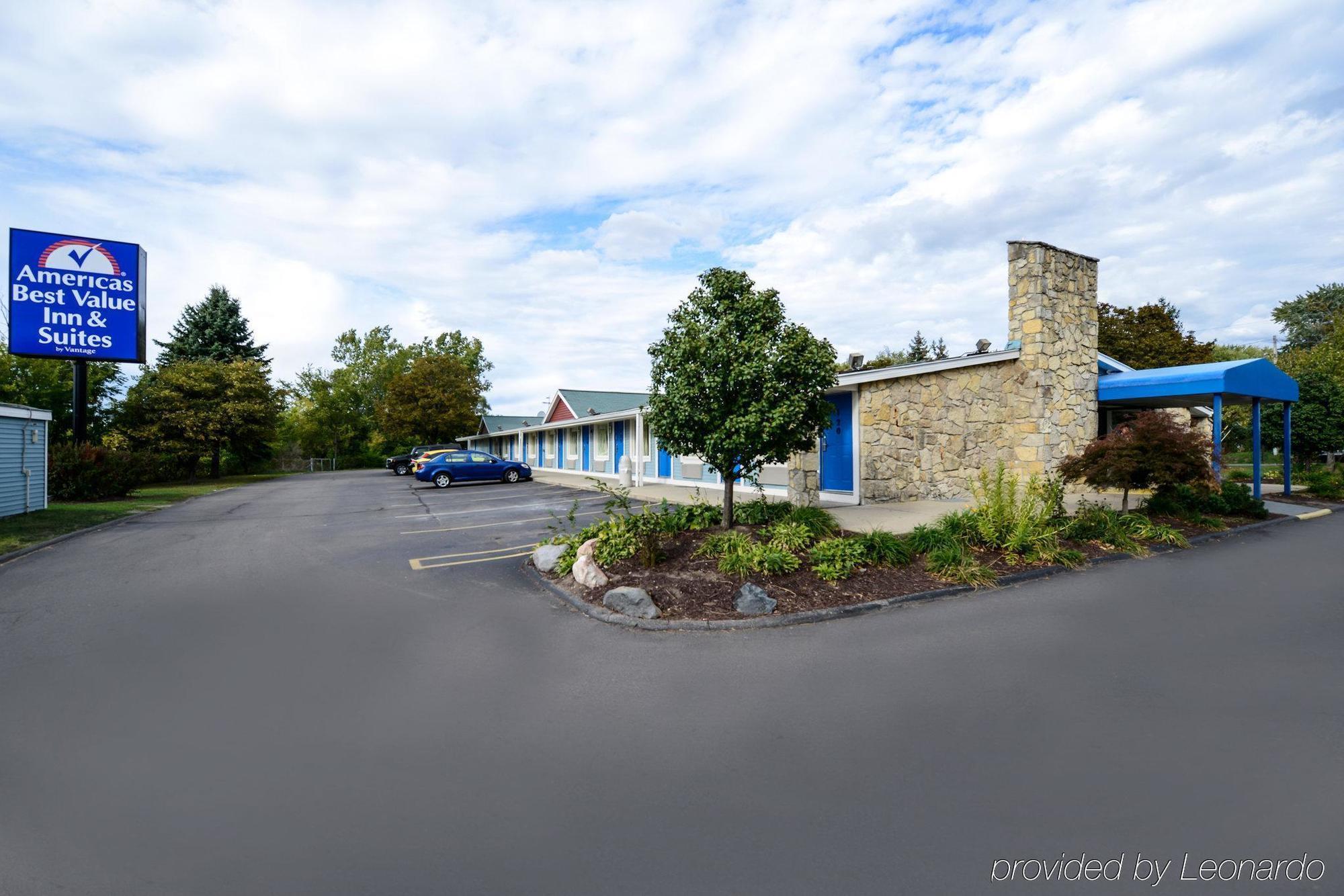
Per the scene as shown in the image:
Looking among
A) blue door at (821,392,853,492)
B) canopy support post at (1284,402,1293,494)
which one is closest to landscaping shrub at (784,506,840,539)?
blue door at (821,392,853,492)

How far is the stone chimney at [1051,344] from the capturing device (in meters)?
16.4

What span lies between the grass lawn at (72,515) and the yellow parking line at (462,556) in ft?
23.0

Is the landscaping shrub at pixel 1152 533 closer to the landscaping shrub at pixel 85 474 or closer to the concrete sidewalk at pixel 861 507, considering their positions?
the concrete sidewalk at pixel 861 507

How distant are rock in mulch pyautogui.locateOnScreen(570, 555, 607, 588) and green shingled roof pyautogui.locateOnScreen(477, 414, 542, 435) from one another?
4037 centimetres

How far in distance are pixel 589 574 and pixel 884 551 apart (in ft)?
12.3

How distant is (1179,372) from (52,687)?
20322 millimetres

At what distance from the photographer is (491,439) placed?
47.8 meters

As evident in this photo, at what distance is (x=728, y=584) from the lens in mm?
7461

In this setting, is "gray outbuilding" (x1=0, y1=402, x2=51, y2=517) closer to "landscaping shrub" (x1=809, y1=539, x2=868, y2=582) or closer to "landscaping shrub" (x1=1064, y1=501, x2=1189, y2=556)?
"landscaping shrub" (x1=809, y1=539, x2=868, y2=582)

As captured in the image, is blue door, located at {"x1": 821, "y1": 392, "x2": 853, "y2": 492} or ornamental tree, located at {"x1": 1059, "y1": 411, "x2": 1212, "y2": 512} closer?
ornamental tree, located at {"x1": 1059, "y1": 411, "x2": 1212, "y2": 512}

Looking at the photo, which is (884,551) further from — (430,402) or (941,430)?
(430,402)

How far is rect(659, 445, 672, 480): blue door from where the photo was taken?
2312cm

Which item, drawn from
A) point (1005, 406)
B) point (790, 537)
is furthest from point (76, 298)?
point (1005, 406)

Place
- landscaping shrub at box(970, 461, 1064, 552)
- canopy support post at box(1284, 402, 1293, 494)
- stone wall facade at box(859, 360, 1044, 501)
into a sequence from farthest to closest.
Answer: canopy support post at box(1284, 402, 1293, 494)
stone wall facade at box(859, 360, 1044, 501)
landscaping shrub at box(970, 461, 1064, 552)
